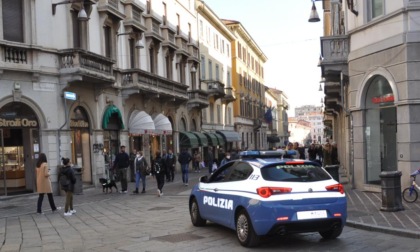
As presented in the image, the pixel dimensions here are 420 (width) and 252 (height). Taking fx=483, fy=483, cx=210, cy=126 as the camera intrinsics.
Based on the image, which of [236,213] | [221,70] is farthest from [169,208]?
[221,70]

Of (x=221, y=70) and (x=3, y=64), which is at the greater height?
(x=221, y=70)

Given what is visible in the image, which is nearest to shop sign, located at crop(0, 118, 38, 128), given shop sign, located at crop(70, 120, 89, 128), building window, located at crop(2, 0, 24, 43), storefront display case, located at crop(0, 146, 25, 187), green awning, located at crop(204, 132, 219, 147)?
storefront display case, located at crop(0, 146, 25, 187)

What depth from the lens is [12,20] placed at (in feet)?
59.9

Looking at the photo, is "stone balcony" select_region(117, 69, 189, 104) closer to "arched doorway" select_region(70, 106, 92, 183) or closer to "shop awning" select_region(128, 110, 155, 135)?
"shop awning" select_region(128, 110, 155, 135)

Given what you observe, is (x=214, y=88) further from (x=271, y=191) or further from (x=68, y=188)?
(x=271, y=191)

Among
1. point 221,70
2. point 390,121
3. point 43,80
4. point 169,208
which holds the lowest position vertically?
point 169,208

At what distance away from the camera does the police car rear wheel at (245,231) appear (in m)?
8.06

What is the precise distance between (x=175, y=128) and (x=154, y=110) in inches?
167

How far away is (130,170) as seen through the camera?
25531mm

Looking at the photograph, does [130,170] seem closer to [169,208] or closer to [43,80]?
[43,80]

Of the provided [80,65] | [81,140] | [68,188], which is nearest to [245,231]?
[68,188]

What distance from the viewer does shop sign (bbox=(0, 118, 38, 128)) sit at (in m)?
17.7

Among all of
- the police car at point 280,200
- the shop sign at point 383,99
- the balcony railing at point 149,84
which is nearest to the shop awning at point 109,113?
the balcony railing at point 149,84

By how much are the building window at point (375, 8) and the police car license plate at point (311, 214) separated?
29.7ft
